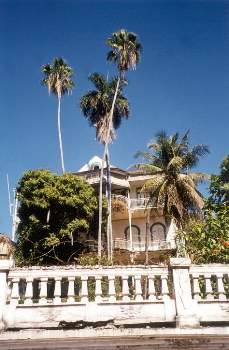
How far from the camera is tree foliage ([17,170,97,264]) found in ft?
83.7

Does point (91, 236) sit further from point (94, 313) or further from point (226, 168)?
point (94, 313)

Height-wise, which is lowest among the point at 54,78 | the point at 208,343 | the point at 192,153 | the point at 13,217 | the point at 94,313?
the point at 208,343

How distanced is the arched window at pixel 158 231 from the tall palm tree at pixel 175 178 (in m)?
9.78

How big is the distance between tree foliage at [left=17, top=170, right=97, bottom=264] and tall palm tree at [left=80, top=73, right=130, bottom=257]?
656 centimetres

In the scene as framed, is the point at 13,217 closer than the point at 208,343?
No

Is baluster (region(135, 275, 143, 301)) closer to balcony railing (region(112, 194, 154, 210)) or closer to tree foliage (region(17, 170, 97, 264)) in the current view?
tree foliage (region(17, 170, 97, 264))

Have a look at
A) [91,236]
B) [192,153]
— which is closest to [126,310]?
[192,153]

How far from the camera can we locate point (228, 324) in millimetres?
5422

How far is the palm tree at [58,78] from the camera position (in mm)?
33031

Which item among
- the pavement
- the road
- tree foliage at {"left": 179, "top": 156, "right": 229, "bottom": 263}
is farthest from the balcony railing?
the road

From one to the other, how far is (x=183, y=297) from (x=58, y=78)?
1193 inches

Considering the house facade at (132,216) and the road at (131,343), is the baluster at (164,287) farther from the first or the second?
the house facade at (132,216)

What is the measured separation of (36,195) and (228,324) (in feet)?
70.1

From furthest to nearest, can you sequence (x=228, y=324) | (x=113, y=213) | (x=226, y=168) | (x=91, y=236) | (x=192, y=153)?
(x=113, y=213)
(x=226, y=168)
(x=91, y=236)
(x=192, y=153)
(x=228, y=324)
